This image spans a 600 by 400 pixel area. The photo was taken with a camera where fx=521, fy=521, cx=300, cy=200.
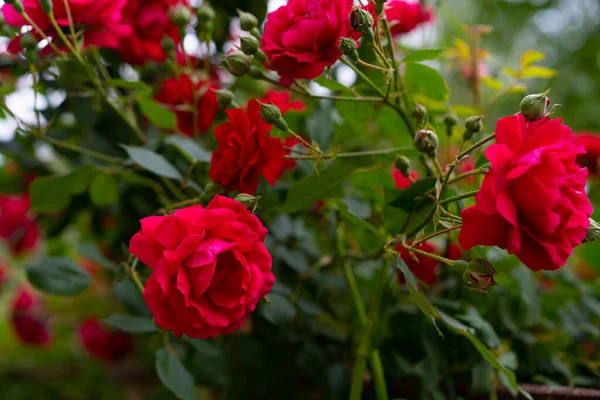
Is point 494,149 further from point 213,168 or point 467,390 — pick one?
point 467,390

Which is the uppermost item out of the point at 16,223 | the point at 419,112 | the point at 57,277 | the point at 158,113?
the point at 419,112

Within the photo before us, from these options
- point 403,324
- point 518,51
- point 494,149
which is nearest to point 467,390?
point 403,324

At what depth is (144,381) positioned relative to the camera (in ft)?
3.77

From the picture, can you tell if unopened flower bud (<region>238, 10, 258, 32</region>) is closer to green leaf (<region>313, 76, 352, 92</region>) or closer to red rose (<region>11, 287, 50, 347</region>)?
green leaf (<region>313, 76, 352, 92</region>)

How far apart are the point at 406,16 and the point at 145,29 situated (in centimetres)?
31

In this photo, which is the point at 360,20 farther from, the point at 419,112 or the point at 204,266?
the point at 204,266

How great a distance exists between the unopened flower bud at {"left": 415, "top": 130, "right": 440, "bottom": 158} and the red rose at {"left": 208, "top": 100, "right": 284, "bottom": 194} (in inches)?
3.7

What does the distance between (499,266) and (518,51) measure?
165cm

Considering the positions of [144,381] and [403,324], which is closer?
[403,324]

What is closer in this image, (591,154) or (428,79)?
(428,79)

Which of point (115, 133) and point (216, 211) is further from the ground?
point (216, 211)

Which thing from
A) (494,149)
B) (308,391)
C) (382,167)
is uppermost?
(494,149)

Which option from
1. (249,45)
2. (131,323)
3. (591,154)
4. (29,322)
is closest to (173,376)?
(131,323)

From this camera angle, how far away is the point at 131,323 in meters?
0.50
